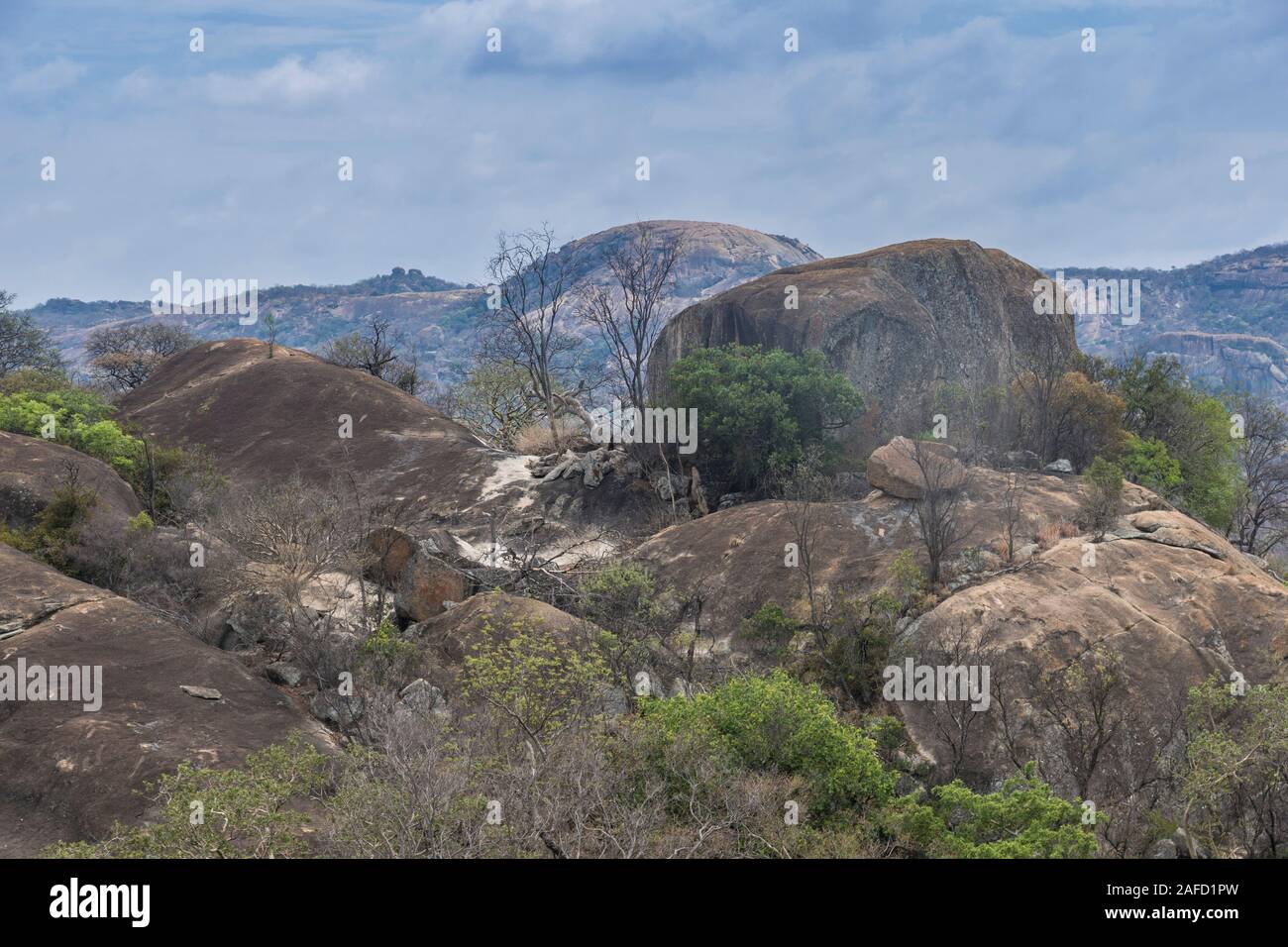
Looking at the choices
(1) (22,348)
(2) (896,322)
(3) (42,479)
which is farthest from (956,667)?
(1) (22,348)

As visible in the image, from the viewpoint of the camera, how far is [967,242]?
1230 inches

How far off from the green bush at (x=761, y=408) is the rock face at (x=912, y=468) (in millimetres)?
3661

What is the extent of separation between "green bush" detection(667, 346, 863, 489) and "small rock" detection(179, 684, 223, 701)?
508 inches

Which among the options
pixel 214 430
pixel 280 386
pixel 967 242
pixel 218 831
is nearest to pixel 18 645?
pixel 218 831

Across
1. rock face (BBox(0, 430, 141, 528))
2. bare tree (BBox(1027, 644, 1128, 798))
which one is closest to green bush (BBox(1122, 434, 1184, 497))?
bare tree (BBox(1027, 644, 1128, 798))

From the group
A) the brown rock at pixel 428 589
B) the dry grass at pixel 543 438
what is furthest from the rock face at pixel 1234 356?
the brown rock at pixel 428 589

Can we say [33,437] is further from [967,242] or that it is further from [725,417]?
[967,242]

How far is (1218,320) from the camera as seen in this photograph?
488 ft

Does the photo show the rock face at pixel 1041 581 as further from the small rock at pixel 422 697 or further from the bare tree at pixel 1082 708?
the small rock at pixel 422 697

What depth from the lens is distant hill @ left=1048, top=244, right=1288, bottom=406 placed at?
127 metres

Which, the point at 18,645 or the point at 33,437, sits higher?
the point at 33,437

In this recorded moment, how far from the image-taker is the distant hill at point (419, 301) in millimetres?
161000

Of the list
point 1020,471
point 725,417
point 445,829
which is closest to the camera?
point 445,829

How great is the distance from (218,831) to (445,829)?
1849 millimetres
